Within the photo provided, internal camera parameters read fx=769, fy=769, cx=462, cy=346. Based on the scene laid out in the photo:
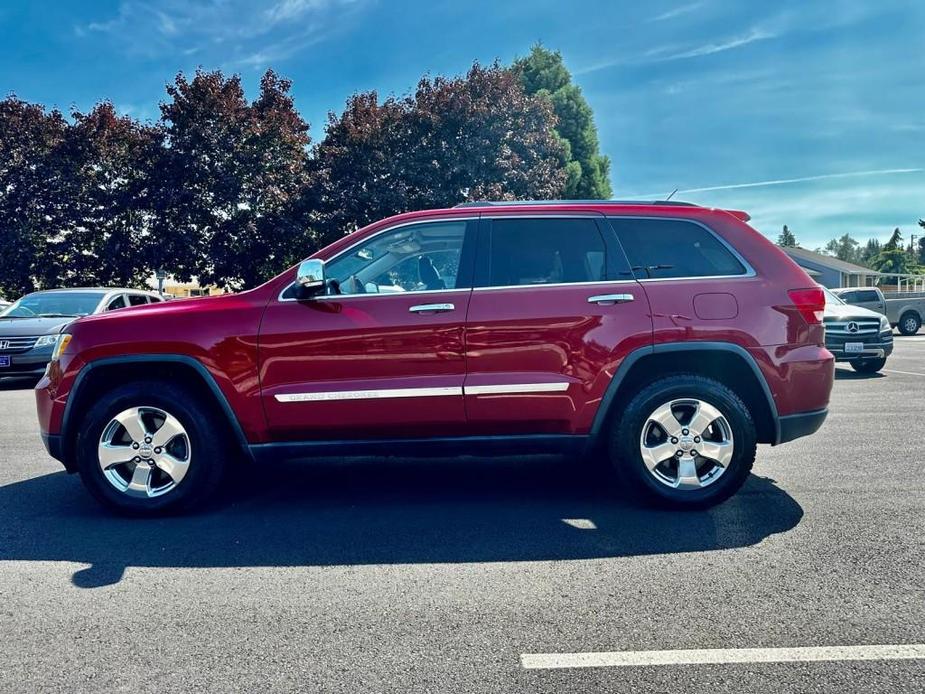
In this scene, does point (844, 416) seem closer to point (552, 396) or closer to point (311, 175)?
point (552, 396)

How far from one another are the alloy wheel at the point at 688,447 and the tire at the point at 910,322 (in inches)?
1062

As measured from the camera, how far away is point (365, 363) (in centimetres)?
469

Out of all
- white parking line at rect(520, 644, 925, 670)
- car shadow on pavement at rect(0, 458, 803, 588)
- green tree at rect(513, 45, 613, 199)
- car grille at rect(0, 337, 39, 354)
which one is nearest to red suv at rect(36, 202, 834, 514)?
car shadow on pavement at rect(0, 458, 803, 588)

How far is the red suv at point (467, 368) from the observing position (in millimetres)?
4688

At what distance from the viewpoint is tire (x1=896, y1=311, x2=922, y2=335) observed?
27516 millimetres

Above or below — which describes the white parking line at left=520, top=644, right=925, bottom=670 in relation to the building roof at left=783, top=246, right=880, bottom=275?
below

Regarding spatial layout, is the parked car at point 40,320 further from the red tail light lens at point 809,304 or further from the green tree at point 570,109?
the green tree at point 570,109

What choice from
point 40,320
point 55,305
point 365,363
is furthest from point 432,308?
point 55,305

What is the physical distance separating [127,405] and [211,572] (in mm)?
1475

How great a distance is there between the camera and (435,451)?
4.79 metres

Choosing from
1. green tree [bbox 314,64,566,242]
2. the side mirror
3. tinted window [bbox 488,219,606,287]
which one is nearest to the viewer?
the side mirror

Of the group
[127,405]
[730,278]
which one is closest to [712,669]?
[730,278]

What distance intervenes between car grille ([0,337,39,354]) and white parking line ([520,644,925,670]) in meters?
11.3

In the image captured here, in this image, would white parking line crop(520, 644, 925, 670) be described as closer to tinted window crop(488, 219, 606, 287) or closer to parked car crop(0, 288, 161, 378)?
tinted window crop(488, 219, 606, 287)
